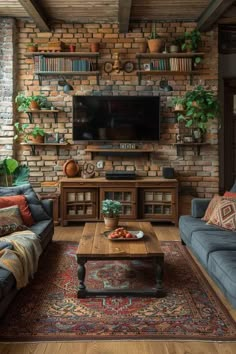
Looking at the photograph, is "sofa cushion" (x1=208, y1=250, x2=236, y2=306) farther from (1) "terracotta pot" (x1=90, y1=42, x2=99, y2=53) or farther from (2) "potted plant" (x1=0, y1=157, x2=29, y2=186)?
(1) "terracotta pot" (x1=90, y1=42, x2=99, y2=53)

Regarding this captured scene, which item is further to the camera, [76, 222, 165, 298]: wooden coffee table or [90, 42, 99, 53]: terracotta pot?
[90, 42, 99, 53]: terracotta pot

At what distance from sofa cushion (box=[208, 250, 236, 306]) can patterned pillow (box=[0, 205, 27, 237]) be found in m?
1.74

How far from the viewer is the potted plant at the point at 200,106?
5.61 m

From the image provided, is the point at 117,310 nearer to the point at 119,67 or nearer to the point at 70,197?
the point at 70,197

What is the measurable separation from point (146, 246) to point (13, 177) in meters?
3.08

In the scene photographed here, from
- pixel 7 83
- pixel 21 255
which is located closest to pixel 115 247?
pixel 21 255

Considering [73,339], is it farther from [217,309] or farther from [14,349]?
[217,309]

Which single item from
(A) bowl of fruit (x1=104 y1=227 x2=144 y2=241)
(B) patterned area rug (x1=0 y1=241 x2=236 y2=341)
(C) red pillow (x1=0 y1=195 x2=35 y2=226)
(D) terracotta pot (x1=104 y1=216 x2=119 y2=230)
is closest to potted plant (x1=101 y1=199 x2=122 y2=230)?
(D) terracotta pot (x1=104 y1=216 x2=119 y2=230)

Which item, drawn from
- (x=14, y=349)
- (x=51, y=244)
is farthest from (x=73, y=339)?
(x=51, y=244)

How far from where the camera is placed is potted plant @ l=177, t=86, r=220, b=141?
5609 mm

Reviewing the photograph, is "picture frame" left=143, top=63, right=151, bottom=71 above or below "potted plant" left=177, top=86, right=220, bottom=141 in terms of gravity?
above

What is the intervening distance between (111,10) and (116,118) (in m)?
1.47

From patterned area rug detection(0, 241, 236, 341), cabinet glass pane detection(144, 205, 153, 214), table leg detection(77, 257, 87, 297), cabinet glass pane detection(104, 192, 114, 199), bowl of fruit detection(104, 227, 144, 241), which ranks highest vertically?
cabinet glass pane detection(104, 192, 114, 199)

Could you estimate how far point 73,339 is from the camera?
233 centimetres
